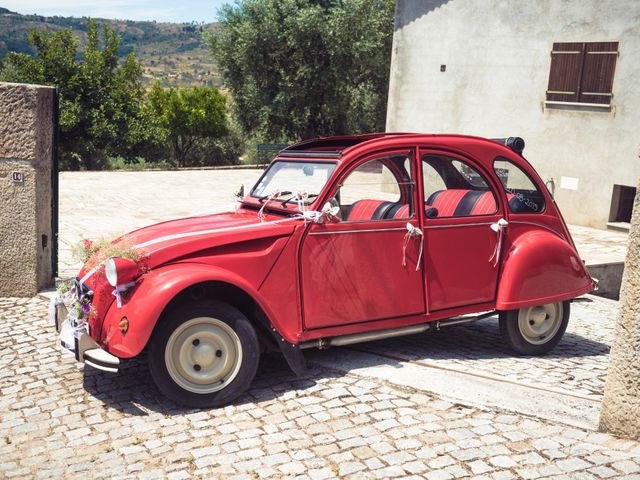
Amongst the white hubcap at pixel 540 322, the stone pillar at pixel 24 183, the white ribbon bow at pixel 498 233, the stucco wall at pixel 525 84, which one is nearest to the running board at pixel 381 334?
the white hubcap at pixel 540 322

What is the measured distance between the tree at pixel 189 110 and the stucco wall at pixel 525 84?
12866 millimetres

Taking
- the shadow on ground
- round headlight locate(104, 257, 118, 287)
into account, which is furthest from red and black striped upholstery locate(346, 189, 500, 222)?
round headlight locate(104, 257, 118, 287)

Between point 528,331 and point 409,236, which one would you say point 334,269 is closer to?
point 409,236

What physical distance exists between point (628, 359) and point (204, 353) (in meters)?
2.64

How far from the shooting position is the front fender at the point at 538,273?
5.69 m

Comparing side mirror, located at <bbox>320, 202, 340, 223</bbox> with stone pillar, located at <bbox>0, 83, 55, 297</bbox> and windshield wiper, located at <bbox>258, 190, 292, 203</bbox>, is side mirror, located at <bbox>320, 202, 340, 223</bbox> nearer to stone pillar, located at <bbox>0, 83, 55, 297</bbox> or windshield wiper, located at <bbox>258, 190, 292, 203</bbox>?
windshield wiper, located at <bbox>258, 190, 292, 203</bbox>

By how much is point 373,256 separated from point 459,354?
150 cm

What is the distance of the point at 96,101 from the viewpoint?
2533cm

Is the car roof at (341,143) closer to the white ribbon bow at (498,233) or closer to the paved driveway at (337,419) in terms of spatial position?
the white ribbon bow at (498,233)

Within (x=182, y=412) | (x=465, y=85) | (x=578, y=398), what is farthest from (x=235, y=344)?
(x=465, y=85)

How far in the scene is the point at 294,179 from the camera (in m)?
5.47

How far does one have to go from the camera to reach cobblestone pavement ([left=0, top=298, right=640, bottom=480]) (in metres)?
3.82

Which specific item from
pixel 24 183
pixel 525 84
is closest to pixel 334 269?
pixel 24 183

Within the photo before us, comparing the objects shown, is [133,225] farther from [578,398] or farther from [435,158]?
[578,398]
